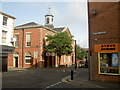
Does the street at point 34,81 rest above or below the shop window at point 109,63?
below

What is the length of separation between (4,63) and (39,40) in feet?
45.5

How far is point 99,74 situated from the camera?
14031 mm

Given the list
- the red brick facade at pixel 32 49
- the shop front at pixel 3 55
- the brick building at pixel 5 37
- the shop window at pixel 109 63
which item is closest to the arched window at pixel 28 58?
the red brick facade at pixel 32 49

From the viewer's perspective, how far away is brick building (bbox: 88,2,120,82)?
43.8 ft

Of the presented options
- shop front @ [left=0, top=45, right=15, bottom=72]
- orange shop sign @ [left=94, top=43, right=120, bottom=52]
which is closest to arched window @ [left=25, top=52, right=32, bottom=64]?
shop front @ [left=0, top=45, right=15, bottom=72]

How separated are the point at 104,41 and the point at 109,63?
1949 millimetres

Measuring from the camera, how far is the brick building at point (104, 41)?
13.3 meters

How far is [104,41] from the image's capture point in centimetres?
1401

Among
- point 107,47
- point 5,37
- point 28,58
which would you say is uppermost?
point 5,37

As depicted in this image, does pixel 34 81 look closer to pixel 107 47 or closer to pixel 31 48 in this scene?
pixel 107 47

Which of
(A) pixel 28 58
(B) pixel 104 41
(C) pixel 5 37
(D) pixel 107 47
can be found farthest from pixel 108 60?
(A) pixel 28 58

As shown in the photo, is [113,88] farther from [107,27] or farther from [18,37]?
[18,37]

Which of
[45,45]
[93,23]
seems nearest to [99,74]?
[93,23]

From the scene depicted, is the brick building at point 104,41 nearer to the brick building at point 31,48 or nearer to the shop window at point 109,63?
the shop window at point 109,63
